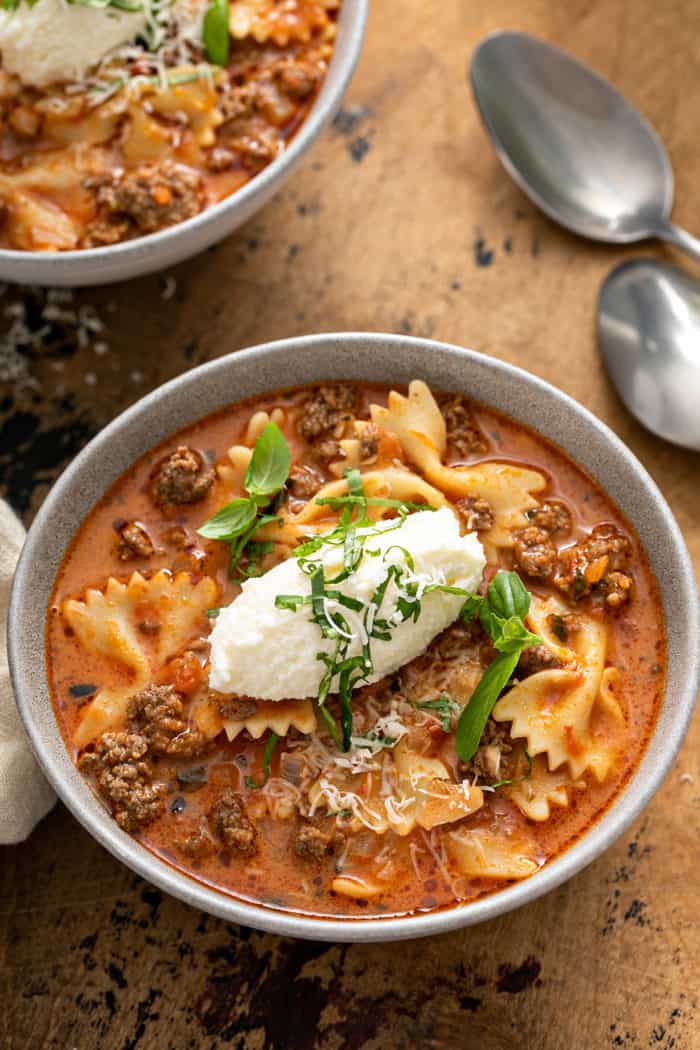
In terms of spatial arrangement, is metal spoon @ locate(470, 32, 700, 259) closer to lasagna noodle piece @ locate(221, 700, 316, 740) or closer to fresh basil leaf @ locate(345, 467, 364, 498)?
fresh basil leaf @ locate(345, 467, 364, 498)

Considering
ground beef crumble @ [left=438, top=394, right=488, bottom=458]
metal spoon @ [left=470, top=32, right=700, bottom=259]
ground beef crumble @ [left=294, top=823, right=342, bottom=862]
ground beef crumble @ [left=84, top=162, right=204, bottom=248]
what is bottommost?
ground beef crumble @ [left=294, top=823, right=342, bottom=862]

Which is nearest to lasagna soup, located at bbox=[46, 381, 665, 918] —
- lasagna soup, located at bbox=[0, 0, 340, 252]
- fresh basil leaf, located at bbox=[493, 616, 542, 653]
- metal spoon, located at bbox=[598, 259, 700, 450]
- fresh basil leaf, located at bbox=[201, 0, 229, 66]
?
fresh basil leaf, located at bbox=[493, 616, 542, 653]

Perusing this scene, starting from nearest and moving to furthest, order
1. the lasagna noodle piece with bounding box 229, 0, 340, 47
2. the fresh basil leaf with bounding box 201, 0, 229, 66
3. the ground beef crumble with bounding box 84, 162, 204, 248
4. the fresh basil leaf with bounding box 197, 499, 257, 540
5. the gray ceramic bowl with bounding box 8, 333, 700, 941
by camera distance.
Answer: the gray ceramic bowl with bounding box 8, 333, 700, 941 → the fresh basil leaf with bounding box 197, 499, 257, 540 → the ground beef crumble with bounding box 84, 162, 204, 248 → the fresh basil leaf with bounding box 201, 0, 229, 66 → the lasagna noodle piece with bounding box 229, 0, 340, 47

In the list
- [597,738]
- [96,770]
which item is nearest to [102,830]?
[96,770]

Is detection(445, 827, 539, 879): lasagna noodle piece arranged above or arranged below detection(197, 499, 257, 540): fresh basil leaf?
below

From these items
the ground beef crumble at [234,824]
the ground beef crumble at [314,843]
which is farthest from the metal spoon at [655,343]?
the ground beef crumble at [234,824]

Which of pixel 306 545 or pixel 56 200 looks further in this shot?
pixel 56 200

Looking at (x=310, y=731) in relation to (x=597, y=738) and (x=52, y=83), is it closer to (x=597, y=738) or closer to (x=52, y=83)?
(x=597, y=738)
